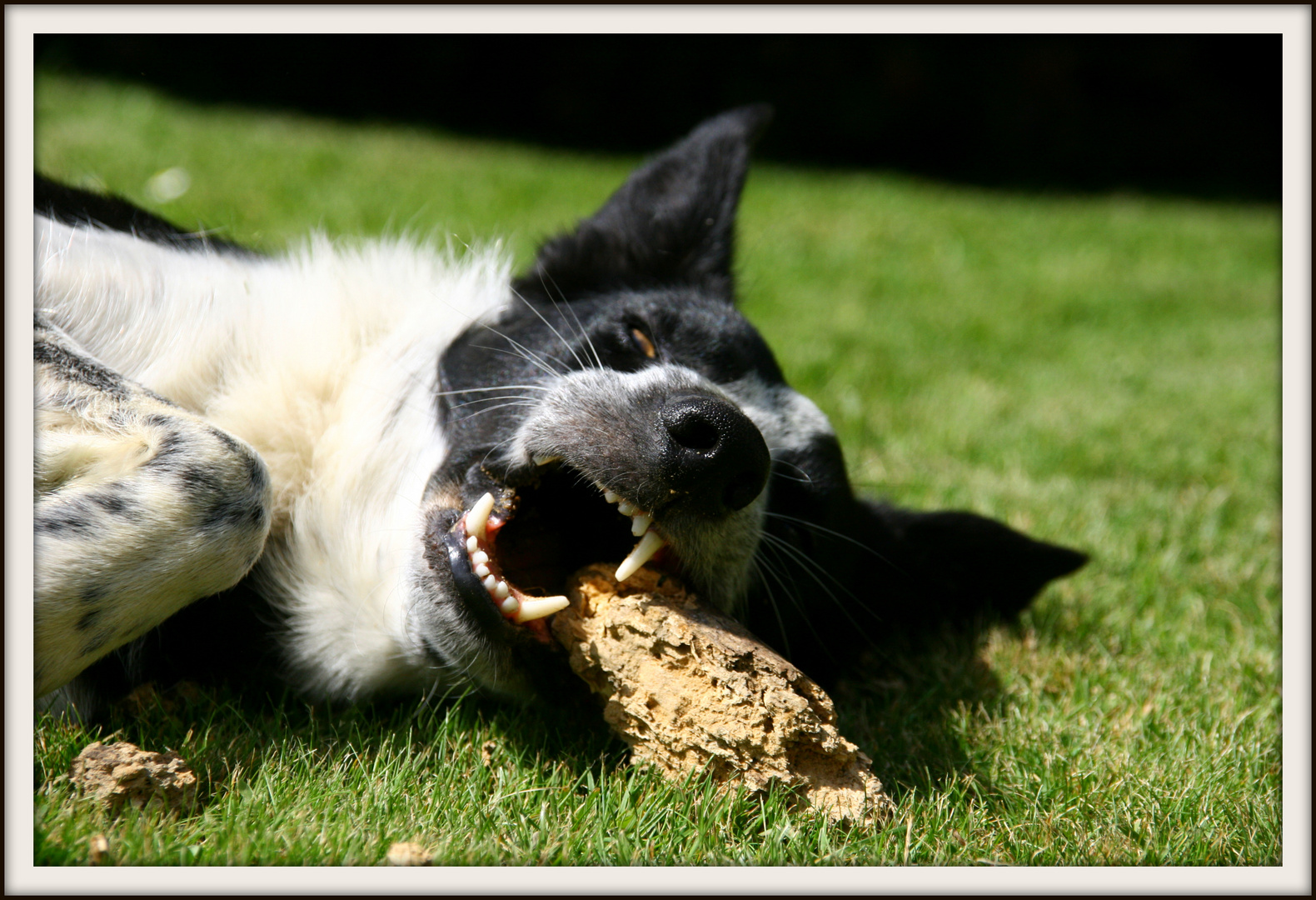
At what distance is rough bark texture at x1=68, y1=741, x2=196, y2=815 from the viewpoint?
6.48 feet

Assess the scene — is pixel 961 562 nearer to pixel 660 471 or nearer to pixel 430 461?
pixel 660 471

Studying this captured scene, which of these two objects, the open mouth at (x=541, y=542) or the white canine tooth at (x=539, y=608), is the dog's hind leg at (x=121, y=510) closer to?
the open mouth at (x=541, y=542)

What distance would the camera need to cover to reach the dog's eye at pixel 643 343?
2.85 metres

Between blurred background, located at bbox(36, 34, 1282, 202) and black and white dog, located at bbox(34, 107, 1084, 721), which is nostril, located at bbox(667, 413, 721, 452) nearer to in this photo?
black and white dog, located at bbox(34, 107, 1084, 721)

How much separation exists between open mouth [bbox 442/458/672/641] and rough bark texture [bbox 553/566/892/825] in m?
0.13

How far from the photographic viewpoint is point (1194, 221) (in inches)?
428

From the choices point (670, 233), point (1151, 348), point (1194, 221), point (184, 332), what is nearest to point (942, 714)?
point (670, 233)

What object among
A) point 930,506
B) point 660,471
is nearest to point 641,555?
point 660,471

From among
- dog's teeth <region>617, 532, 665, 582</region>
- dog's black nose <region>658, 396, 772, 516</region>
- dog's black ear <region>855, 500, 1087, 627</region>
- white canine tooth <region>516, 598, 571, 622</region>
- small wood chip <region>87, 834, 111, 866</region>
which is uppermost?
dog's black nose <region>658, 396, 772, 516</region>

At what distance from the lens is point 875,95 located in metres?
12.6

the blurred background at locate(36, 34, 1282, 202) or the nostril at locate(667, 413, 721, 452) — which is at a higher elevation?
the blurred background at locate(36, 34, 1282, 202)

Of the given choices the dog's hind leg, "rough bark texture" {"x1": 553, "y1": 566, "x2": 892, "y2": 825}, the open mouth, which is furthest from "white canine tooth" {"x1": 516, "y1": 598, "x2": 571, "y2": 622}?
the dog's hind leg

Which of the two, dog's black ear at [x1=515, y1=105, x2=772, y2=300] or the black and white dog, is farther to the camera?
dog's black ear at [x1=515, y1=105, x2=772, y2=300]

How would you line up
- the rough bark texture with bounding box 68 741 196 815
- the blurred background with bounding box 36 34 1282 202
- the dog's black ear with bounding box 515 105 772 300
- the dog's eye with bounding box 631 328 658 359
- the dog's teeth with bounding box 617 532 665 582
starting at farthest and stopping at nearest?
the blurred background with bounding box 36 34 1282 202 < the dog's black ear with bounding box 515 105 772 300 < the dog's eye with bounding box 631 328 658 359 < the dog's teeth with bounding box 617 532 665 582 < the rough bark texture with bounding box 68 741 196 815
